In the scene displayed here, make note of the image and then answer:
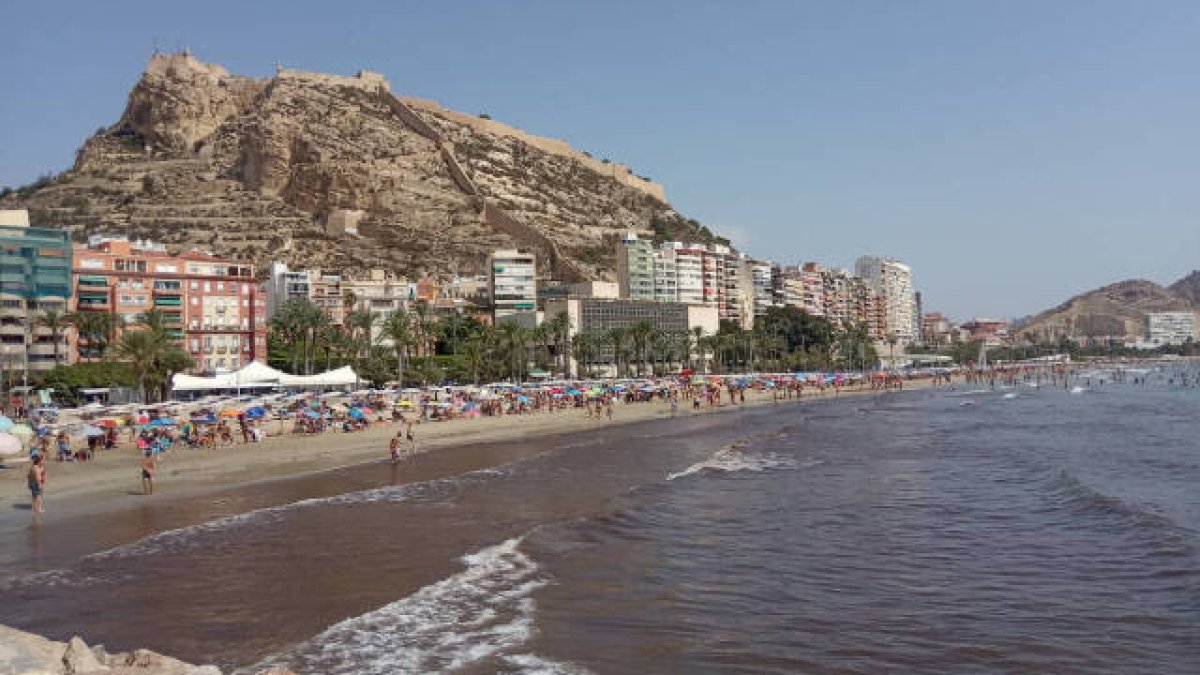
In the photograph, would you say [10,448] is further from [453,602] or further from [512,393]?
[512,393]

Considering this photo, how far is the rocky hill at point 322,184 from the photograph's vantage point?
115000 mm

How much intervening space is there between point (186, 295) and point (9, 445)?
48.3m

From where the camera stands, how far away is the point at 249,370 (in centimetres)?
5241

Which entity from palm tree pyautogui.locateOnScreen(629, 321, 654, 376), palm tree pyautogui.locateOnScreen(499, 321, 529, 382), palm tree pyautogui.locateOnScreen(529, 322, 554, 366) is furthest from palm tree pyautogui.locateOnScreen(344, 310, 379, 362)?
palm tree pyautogui.locateOnScreen(629, 321, 654, 376)

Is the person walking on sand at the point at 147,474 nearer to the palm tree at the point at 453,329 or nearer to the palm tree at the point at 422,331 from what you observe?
the palm tree at the point at 422,331

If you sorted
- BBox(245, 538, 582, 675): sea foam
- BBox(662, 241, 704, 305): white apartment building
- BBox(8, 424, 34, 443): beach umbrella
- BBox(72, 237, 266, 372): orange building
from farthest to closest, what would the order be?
BBox(662, 241, 704, 305): white apartment building, BBox(72, 237, 266, 372): orange building, BBox(8, 424, 34, 443): beach umbrella, BBox(245, 538, 582, 675): sea foam

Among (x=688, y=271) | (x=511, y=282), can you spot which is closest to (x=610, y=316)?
(x=511, y=282)

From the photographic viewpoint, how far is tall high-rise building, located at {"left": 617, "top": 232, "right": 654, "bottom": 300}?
123 m

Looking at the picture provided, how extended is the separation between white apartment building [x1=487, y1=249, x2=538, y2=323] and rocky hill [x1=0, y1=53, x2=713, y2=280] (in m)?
10.3

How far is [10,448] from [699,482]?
848 inches

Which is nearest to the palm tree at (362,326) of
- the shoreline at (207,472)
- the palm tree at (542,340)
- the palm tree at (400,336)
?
the palm tree at (400,336)

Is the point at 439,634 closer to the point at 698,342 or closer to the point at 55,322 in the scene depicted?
the point at 55,322

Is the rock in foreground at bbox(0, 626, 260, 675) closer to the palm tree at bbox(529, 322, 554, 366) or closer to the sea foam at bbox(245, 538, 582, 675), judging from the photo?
the sea foam at bbox(245, 538, 582, 675)

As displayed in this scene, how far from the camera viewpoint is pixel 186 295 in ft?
244
